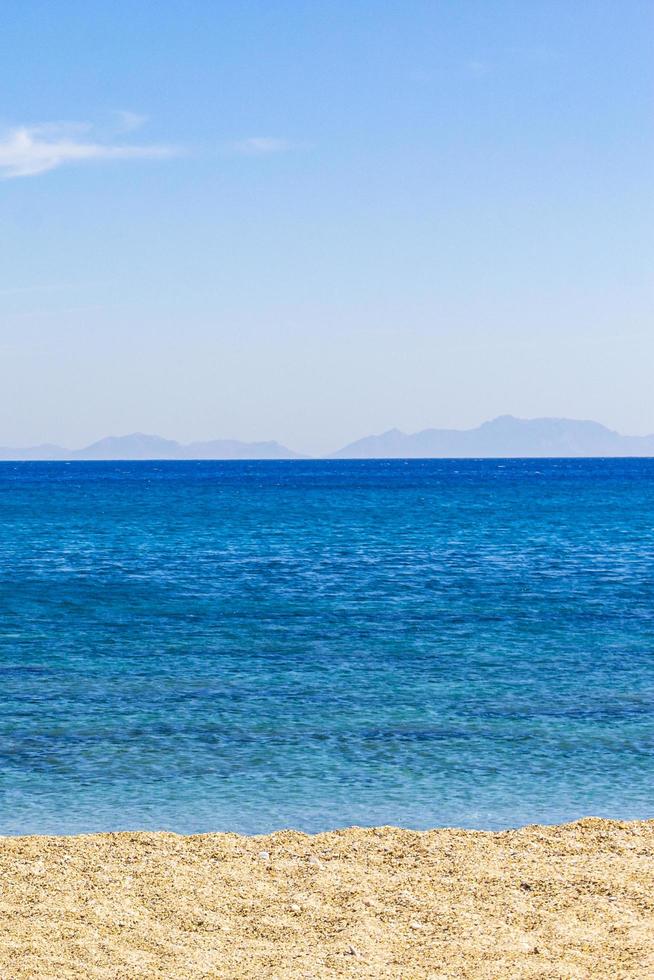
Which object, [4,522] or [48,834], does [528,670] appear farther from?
[4,522]

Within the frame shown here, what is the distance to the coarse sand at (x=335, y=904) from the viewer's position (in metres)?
9.27

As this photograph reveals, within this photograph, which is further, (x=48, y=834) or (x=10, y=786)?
(x=10, y=786)

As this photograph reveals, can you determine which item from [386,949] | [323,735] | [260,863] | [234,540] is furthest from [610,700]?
[234,540]

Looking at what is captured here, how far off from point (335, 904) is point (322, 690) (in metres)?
10.5

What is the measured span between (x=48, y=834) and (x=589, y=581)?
29594 mm

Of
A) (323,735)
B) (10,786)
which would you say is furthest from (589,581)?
(10,786)

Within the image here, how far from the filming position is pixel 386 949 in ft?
31.5

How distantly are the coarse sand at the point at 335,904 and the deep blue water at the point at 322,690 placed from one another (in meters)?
1.45

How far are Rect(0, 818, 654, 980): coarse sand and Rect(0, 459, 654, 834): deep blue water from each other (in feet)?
4.75

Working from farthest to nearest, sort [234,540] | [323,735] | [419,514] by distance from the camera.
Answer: [419,514], [234,540], [323,735]

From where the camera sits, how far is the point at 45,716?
1912cm

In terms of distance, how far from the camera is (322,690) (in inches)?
837

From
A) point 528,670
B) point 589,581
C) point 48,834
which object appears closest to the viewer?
point 48,834

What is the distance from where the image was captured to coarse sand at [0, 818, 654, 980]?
9.27 meters
